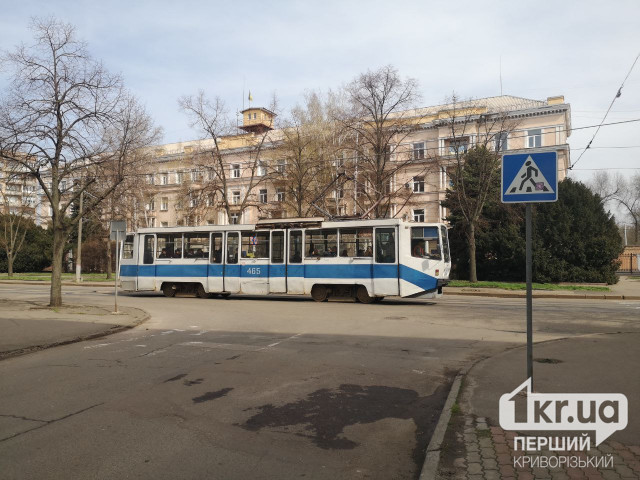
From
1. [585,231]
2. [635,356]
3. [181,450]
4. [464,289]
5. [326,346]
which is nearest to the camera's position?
[181,450]

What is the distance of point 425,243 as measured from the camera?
737 inches

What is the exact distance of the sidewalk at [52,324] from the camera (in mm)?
10555

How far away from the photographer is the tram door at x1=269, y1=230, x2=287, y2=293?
2061 cm

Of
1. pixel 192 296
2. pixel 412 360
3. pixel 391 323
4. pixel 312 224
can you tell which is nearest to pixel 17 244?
pixel 192 296

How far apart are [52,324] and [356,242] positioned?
1064cm

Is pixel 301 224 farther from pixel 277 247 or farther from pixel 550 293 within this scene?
pixel 550 293

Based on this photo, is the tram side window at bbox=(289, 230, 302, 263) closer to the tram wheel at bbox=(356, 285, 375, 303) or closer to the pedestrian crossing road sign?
the tram wheel at bbox=(356, 285, 375, 303)

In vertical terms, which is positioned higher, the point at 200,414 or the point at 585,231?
the point at 585,231

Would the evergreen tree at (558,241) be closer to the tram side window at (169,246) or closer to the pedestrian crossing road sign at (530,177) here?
the tram side window at (169,246)

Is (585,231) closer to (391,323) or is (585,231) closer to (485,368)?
(391,323)

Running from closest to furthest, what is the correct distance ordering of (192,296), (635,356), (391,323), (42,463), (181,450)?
(42,463) → (181,450) → (635,356) → (391,323) → (192,296)

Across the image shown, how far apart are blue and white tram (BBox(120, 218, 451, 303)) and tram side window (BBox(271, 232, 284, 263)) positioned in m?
0.04

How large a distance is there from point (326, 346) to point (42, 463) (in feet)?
21.0

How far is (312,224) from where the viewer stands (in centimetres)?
2020
